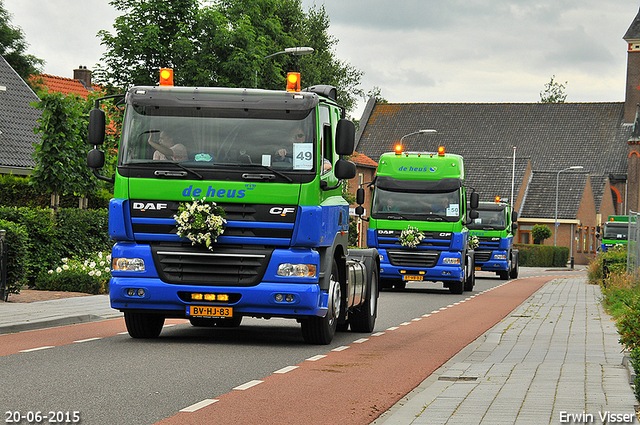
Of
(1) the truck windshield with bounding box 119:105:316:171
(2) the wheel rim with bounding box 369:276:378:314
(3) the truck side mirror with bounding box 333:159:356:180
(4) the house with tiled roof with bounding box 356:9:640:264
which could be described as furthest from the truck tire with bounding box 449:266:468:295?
(4) the house with tiled roof with bounding box 356:9:640:264

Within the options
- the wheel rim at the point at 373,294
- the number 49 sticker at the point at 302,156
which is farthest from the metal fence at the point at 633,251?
the number 49 sticker at the point at 302,156

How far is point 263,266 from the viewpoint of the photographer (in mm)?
11461

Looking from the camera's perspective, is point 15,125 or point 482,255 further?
point 482,255

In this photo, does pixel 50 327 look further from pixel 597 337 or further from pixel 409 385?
pixel 597 337

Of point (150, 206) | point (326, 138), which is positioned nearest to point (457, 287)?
point (326, 138)

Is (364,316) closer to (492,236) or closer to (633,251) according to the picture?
(633,251)

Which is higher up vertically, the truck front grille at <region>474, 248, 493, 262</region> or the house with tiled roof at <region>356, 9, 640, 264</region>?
the house with tiled roof at <region>356, 9, 640, 264</region>

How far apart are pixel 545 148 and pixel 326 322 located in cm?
7887

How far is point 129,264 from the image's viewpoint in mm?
11633

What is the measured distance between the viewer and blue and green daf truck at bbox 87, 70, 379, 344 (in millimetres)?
11398

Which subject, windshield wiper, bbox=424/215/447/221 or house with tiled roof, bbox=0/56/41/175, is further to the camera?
house with tiled roof, bbox=0/56/41/175

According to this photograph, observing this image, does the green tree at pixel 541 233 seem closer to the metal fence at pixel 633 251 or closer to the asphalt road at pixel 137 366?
the metal fence at pixel 633 251

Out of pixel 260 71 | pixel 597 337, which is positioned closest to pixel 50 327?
pixel 597 337

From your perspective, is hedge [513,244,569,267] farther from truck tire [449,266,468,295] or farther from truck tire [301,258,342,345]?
truck tire [301,258,342,345]
